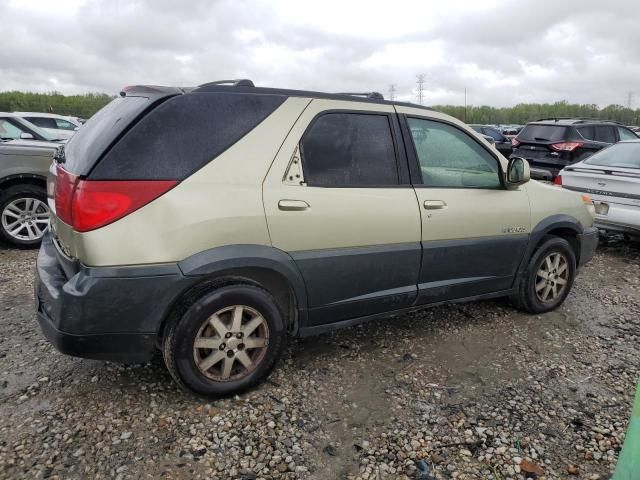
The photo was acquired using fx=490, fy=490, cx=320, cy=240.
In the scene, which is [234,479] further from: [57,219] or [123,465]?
[57,219]

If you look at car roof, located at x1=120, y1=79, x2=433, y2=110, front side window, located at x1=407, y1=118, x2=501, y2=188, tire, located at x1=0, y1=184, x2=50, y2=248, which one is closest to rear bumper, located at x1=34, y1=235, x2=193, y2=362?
car roof, located at x1=120, y1=79, x2=433, y2=110

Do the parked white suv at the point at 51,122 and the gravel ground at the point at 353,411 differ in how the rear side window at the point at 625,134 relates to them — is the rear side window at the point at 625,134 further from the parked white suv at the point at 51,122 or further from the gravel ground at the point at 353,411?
the parked white suv at the point at 51,122

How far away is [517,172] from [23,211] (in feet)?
18.2

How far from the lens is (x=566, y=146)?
1066 cm

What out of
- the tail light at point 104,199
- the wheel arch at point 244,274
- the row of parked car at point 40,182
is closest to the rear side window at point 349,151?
the wheel arch at point 244,274

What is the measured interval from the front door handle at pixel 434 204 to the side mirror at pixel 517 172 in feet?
2.21

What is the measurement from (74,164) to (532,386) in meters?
3.01

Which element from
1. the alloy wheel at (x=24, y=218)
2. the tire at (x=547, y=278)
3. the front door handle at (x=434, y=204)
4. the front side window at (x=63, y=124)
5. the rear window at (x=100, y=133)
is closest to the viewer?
the rear window at (x=100, y=133)

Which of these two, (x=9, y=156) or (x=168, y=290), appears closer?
(x=168, y=290)

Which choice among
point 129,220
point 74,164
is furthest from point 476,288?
point 74,164

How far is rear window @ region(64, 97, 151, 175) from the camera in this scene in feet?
8.13

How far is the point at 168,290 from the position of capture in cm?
251

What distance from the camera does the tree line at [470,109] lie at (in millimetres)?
44688

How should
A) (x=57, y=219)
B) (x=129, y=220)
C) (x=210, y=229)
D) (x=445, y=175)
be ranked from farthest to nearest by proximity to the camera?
(x=445, y=175)
(x=57, y=219)
(x=210, y=229)
(x=129, y=220)
